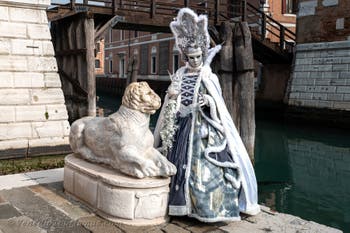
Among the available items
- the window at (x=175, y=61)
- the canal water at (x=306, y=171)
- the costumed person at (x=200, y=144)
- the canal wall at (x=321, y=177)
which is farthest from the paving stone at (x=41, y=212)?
the window at (x=175, y=61)

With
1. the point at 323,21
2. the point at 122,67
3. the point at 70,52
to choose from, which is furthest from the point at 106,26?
the point at 122,67

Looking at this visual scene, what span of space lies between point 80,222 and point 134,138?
0.84 metres

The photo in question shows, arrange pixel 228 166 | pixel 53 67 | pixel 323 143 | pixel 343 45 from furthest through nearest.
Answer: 1. pixel 343 45
2. pixel 323 143
3. pixel 53 67
4. pixel 228 166

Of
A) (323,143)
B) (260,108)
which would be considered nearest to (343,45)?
(323,143)

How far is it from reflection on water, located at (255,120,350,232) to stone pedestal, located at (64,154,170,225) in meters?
3.58

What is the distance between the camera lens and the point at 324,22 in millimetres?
14891

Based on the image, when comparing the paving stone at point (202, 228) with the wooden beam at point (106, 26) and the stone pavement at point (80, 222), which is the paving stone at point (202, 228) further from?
the wooden beam at point (106, 26)

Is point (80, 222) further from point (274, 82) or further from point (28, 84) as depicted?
point (274, 82)

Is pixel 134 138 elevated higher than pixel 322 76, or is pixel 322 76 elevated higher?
pixel 322 76

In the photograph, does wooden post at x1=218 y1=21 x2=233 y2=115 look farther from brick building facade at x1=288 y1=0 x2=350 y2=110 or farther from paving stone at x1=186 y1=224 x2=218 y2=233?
brick building facade at x1=288 y1=0 x2=350 y2=110

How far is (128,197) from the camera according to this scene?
3193 mm

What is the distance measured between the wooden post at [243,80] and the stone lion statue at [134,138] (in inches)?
145

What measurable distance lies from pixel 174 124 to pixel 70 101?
5.84m

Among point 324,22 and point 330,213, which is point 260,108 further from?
point 330,213
